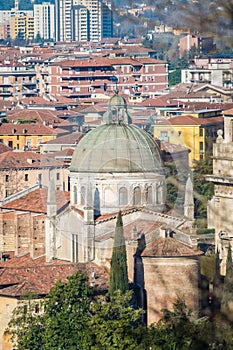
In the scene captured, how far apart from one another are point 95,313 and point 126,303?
0.51 m

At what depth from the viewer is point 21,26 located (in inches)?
4855

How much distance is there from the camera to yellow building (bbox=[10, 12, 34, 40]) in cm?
12188

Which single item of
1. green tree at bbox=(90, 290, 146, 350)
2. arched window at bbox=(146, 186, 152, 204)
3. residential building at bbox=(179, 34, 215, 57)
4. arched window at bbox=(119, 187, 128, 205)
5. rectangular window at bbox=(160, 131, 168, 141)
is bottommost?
green tree at bbox=(90, 290, 146, 350)

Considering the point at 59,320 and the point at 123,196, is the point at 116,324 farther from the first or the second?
the point at 123,196

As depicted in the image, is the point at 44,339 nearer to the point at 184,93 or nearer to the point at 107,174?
the point at 107,174

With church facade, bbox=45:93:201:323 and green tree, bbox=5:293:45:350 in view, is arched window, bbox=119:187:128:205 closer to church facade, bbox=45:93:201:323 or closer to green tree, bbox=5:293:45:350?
church facade, bbox=45:93:201:323

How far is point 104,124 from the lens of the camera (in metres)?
16.9

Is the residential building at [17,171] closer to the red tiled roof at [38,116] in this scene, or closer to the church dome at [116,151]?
Answer: the red tiled roof at [38,116]

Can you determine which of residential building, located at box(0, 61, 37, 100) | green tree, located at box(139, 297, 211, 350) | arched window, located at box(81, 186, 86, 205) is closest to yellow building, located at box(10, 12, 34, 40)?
residential building, located at box(0, 61, 37, 100)

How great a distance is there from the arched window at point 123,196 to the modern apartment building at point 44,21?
10023cm

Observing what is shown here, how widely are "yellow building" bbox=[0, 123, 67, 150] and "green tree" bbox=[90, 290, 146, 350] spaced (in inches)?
940

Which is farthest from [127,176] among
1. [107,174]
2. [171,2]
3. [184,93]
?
[184,93]

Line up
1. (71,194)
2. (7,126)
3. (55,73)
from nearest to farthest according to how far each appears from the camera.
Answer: (71,194) < (7,126) < (55,73)

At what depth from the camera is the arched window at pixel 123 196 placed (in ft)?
63.6
